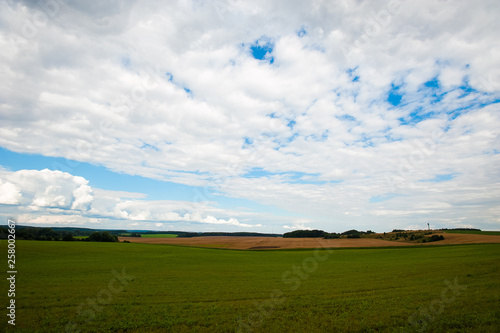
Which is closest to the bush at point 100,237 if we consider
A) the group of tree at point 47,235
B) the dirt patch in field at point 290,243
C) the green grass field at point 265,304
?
the group of tree at point 47,235

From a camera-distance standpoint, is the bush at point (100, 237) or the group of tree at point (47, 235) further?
the bush at point (100, 237)

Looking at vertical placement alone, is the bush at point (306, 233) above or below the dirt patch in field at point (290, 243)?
below

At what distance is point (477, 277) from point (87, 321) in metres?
34.8

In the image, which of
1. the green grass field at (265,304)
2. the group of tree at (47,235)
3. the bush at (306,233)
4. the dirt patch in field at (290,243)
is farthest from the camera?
the bush at (306,233)

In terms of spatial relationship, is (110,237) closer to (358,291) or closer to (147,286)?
(147,286)

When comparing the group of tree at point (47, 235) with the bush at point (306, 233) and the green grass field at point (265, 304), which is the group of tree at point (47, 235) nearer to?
the green grass field at point (265, 304)

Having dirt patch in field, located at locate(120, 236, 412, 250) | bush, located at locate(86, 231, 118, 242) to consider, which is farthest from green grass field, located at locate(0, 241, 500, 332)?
bush, located at locate(86, 231, 118, 242)

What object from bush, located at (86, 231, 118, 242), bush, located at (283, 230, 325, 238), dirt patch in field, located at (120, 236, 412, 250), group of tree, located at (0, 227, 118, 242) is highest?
group of tree, located at (0, 227, 118, 242)

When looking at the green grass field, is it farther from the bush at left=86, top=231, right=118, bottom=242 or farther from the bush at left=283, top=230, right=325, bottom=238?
the bush at left=283, top=230, right=325, bottom=238

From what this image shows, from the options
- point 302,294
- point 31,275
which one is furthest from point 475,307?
point 31,275

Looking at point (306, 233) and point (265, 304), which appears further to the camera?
point (306, 233)

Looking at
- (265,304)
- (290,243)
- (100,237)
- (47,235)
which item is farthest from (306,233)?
(265,304)

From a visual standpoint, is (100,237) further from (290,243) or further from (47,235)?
(290,243)

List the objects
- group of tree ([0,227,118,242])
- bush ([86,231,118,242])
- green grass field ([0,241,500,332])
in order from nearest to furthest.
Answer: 1. green grass field ([0,241,500,332])
2. group of tree ([0,227,118,242])
3. bush ([86,231,118,242])
